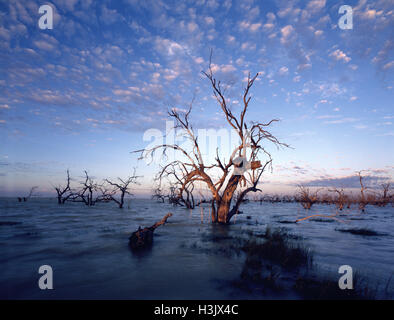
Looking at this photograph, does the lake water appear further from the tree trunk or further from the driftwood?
the tree trunk

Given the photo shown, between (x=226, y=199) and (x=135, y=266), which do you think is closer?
(x=135, y=266)

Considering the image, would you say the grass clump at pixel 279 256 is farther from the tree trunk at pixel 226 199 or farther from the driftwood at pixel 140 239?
the tree trunk at pixel 226 199

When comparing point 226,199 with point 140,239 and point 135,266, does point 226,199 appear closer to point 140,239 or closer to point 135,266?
point 140,239

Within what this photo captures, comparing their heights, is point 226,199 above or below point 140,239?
above

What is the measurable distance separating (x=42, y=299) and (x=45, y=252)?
433cm

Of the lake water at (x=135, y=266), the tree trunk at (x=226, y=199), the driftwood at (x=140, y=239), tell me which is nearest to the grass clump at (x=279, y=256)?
the lake water at (x=135, y=266)

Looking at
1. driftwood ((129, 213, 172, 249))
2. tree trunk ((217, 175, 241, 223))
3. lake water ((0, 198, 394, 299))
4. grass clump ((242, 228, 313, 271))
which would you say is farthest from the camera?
tree trunk ((217, 175, 241, 223))

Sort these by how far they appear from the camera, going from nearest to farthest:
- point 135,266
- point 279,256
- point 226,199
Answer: point 135,266 < point 279,256 < point 226,199

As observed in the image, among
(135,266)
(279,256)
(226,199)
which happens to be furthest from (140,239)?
(226,199)

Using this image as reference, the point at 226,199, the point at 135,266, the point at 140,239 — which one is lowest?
the point at 135,266

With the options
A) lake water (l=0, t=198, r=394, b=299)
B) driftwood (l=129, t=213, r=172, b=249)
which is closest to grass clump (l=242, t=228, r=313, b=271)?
lake water (l=0, t=198, r=394, b=299)
